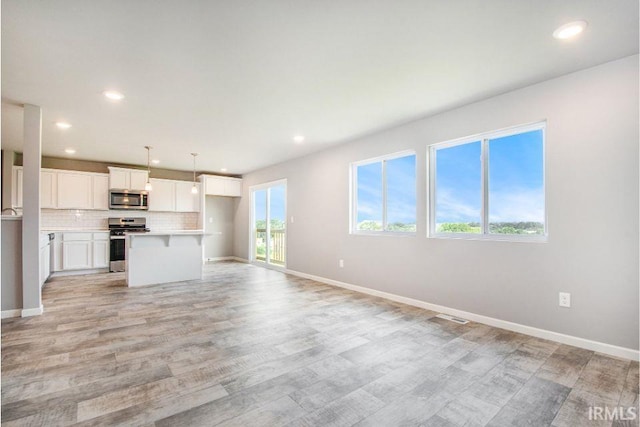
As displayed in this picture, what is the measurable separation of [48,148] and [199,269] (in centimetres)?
366

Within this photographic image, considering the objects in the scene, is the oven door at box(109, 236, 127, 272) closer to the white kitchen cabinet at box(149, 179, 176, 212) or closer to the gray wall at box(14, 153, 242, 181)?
the white kitchen cabinet at box(149, 179, 176, 212)

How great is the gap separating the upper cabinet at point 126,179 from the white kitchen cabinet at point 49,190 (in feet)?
3.17

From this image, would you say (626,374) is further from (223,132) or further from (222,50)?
(223,132)

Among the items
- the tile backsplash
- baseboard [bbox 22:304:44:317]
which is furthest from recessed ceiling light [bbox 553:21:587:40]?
the tile backsplash

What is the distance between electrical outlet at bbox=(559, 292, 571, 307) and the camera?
285 centimetres

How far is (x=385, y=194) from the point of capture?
15.6 ft

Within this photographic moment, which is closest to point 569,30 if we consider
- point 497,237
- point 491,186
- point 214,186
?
point 491,186

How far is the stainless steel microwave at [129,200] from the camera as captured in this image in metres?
6.90

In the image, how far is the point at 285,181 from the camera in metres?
6.83

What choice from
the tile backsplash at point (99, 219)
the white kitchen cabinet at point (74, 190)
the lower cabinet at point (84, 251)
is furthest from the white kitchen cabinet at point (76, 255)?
the white kitchen cabinet at point (74, 190)

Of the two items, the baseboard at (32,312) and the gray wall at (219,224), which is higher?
the gray wall at (219,224)

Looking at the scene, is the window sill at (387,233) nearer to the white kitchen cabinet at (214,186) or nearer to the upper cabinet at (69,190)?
the white kitchen cabinet at (214,186)

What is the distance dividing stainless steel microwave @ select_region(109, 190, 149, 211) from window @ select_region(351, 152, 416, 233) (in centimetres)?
524

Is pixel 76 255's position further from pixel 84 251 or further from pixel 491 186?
pixel 491 186
